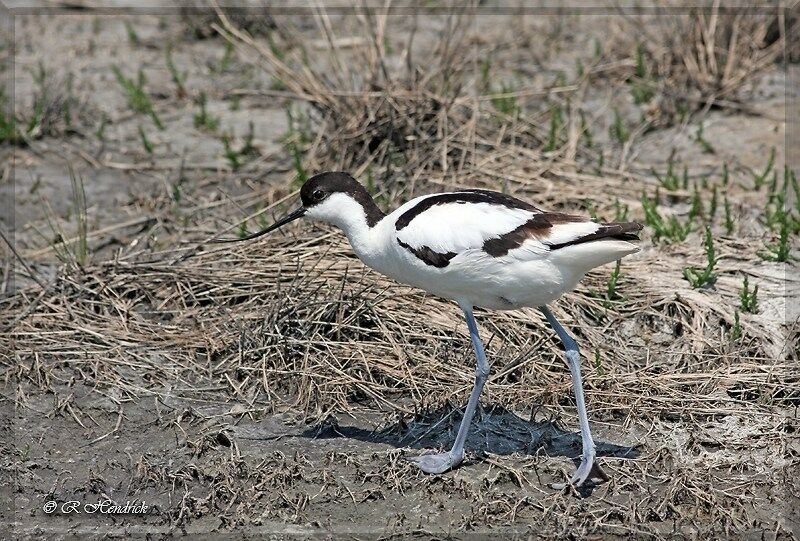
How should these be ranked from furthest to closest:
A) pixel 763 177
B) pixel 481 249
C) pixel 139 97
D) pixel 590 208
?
pixel 139 97, pixel 763 177, pixel 590 208, pixel 481 249

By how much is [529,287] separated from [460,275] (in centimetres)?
24

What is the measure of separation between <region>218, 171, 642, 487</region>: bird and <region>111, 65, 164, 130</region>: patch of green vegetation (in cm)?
314

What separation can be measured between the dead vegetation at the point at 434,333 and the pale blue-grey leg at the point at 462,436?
67mm

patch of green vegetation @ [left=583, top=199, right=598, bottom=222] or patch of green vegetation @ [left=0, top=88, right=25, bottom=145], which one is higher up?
patch of green vegetation @ [left=0, top=88, right=25, bottom=145]

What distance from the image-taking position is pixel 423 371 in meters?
4.41

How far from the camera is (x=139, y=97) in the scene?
6926 millimetres

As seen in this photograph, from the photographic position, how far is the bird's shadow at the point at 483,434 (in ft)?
13.0

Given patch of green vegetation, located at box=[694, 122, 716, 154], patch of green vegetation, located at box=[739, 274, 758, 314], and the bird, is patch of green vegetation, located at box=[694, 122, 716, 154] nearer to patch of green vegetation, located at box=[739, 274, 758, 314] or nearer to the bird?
patch of green vegetation, located at box=[739, 274, 758, 314]

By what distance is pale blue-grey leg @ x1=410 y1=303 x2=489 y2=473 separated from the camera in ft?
12.4

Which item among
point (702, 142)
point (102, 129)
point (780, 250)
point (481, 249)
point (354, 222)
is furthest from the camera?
point (102, 129)

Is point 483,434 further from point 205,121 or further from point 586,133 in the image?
point 205,121

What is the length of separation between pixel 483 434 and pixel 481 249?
791 mm

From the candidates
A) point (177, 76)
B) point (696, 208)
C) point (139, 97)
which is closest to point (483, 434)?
point (696, 208)

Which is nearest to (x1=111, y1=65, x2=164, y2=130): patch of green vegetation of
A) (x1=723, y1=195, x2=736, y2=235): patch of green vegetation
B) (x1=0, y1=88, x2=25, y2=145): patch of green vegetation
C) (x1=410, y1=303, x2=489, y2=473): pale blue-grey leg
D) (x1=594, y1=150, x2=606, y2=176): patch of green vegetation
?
(x1=0, y1=88, x2=25, y2=145): patch of green vegetation
